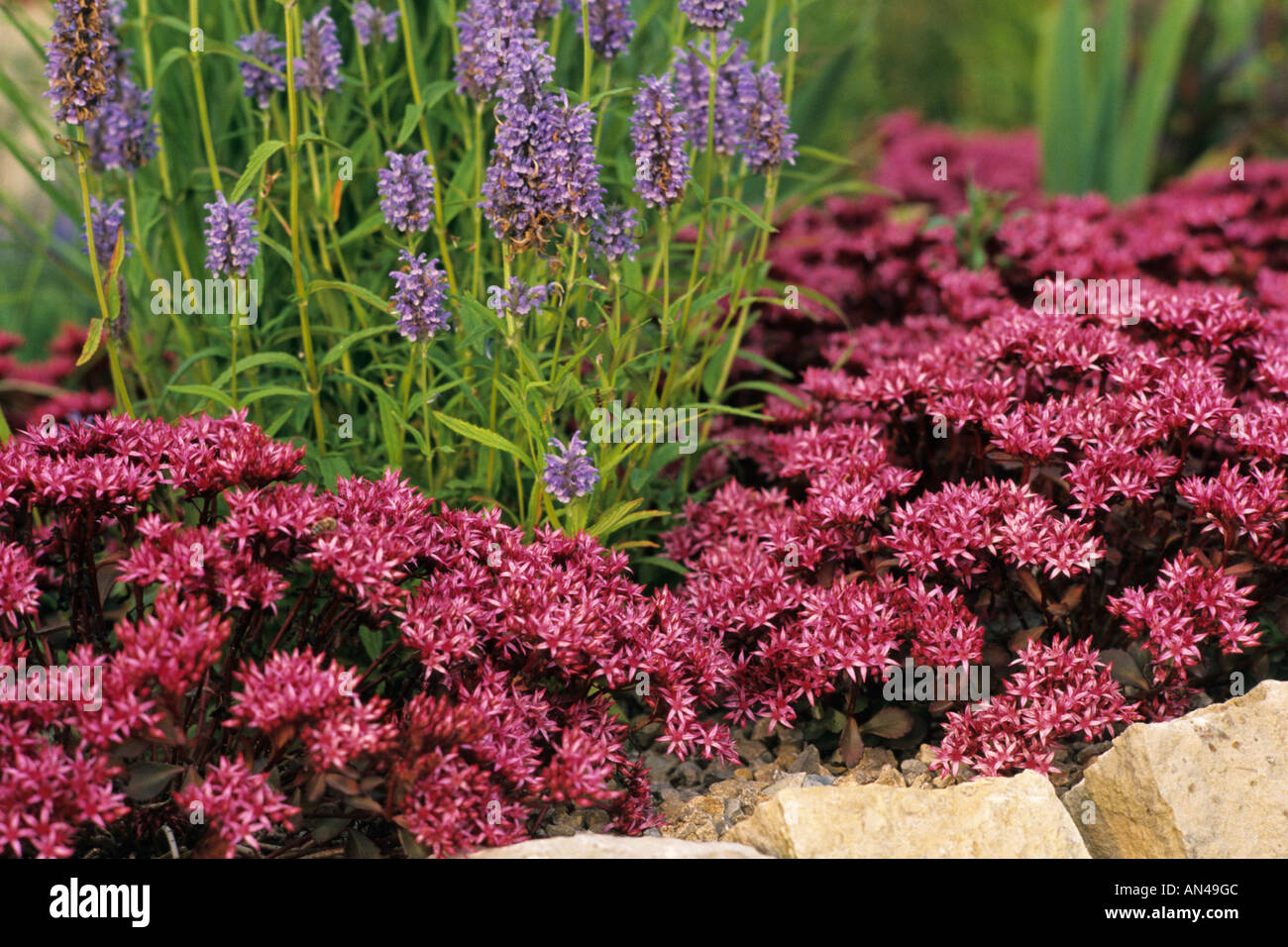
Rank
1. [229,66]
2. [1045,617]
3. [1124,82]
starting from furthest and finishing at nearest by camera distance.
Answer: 1. [1124,82]
2. [229,66]
3. [1045,617]

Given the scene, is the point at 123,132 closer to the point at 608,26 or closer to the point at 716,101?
the point at 608,26

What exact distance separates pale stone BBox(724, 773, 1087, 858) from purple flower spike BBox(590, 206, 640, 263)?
1.29 metres

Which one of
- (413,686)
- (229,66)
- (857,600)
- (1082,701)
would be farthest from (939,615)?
(229,66)

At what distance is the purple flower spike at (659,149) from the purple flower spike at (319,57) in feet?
2.73

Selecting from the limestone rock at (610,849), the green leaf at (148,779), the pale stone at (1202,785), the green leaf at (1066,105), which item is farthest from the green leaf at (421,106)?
the green leaf at (1066,105)

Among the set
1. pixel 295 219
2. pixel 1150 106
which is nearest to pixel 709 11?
pixel 295 219

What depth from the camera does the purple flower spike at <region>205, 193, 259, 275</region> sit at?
2.71m

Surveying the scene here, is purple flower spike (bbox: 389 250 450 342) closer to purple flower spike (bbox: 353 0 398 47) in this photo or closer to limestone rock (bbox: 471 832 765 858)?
purple flower spike (bbox: 353 0 398 47)

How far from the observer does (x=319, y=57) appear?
9.86 ft

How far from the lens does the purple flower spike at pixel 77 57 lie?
2582 millimetres

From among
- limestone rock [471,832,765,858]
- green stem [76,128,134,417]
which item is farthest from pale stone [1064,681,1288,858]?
green stem [76,128,134,417]
